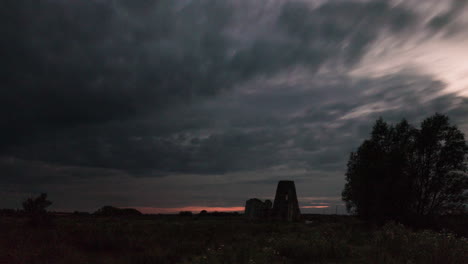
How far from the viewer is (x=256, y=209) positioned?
44000 mm

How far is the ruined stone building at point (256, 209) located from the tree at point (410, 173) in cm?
1274

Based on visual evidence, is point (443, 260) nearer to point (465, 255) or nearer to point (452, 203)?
point (465, 255)

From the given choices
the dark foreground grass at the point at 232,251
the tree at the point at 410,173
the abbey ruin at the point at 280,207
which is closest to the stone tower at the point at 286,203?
the abbey ruin at the point at 280,207

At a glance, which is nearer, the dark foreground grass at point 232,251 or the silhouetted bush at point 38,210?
the dark foreground grass at point 232,251

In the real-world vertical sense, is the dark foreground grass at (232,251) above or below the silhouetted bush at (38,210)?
below

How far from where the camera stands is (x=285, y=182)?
4484 centimetres

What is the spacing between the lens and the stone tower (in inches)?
1721

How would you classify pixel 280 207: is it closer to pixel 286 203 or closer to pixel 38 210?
pixel 286 203

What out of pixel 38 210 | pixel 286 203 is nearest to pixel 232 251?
pixel 38 210

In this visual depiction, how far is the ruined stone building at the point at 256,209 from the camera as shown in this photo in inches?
1724

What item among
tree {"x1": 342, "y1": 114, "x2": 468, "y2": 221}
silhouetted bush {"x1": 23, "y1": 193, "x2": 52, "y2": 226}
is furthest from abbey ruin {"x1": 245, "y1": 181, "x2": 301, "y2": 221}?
silhouetted bush {"x1": 23, "y1": 193, "x2": 52, "y2": 226}

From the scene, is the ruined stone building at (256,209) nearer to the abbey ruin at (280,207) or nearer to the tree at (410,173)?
the abbey ruin at (280,207)

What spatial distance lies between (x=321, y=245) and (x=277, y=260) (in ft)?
8.33

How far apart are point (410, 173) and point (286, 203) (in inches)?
643
